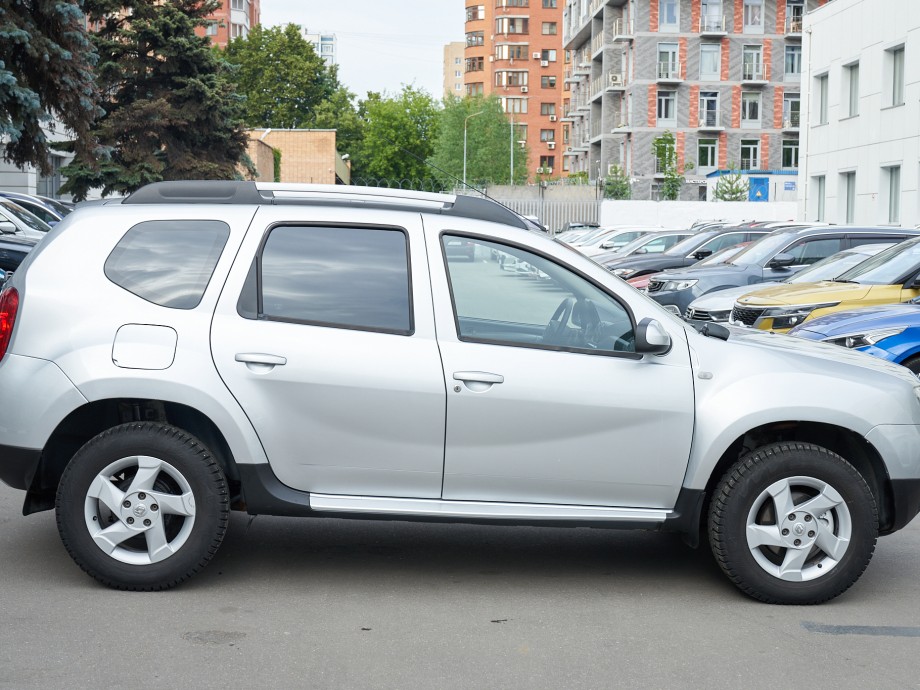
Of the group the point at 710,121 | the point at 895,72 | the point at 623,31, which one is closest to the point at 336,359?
the point at 895,72

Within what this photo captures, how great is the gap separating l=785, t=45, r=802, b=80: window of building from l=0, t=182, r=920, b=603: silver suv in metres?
71.2

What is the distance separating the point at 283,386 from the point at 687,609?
1980mm

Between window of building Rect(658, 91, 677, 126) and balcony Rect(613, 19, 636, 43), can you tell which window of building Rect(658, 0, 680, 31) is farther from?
window of building Rect(658, 91, 677, 126)

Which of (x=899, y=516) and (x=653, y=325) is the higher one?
(x=653, y=325)

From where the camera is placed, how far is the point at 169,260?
5.36 meters

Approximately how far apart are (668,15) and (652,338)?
70.1m

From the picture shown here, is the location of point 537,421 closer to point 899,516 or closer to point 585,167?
point 899,516

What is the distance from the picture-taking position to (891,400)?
213 inches

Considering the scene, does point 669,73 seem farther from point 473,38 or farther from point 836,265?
point 473,38

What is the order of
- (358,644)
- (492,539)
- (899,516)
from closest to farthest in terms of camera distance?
1. (358,644)
2. (899,516)
3. (492,539)

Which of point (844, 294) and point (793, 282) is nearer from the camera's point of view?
point (844, 294)

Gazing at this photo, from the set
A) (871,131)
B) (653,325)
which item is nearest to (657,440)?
(653,325)


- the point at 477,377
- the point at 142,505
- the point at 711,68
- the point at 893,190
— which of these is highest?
the point at 711,68

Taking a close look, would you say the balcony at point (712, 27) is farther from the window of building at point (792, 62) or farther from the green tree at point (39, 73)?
the green tree at point (39, 73)
